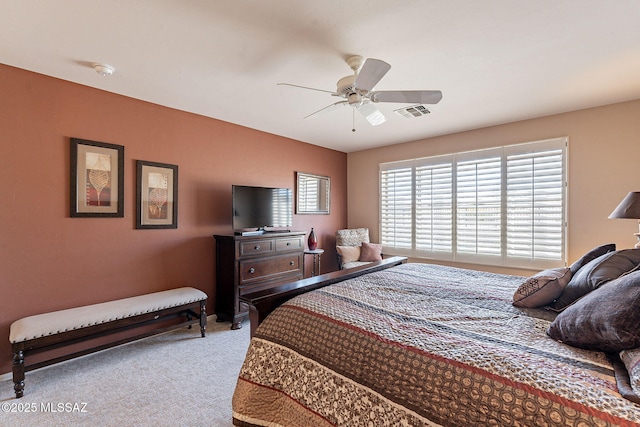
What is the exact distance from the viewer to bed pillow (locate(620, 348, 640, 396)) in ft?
2.86

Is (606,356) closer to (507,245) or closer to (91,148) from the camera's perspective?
(507,245)

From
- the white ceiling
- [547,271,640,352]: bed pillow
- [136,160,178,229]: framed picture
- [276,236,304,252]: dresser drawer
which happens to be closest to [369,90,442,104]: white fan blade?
the white ceiling

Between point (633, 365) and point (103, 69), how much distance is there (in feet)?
11.9

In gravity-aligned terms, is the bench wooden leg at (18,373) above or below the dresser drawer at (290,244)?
below

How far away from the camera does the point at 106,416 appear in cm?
190

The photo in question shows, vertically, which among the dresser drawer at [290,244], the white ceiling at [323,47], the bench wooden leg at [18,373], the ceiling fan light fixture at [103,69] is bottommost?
the bench wooden leg at [18,373]

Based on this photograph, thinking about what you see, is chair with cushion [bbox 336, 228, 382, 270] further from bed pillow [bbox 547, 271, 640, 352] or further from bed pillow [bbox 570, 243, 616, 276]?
bed pillow [bbox 547, 271, 640, 352]

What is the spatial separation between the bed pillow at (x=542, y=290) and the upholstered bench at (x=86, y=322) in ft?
9.50

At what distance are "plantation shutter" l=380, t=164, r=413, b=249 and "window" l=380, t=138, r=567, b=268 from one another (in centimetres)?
2

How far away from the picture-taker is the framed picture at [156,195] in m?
3.09

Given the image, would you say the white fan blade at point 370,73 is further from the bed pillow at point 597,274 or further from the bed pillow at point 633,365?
the bed pillow at point 633,365

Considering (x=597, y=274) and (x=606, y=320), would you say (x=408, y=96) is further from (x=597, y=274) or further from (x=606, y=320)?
(x=606, y=320)

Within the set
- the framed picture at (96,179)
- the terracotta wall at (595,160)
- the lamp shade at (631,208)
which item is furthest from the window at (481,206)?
the framed picture at (96,179)

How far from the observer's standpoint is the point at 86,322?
7.72 feet
